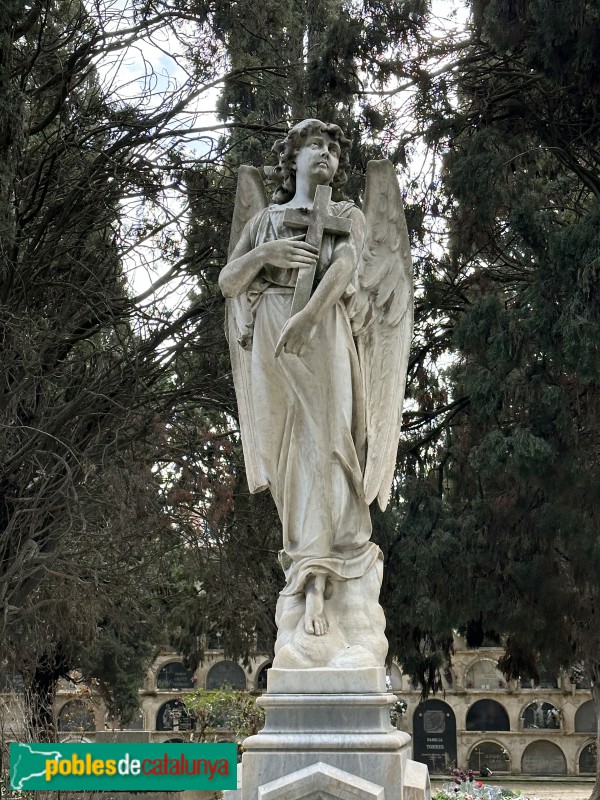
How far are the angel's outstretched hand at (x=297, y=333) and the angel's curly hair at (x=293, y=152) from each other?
0.70 metres

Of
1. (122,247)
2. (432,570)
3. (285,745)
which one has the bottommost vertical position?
(285,745)

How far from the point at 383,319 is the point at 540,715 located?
3677 centimetres

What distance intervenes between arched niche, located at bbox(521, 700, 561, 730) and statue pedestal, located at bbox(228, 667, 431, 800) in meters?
36.5

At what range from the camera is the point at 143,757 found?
433 cm

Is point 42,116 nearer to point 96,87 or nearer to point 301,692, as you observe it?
point 96,87

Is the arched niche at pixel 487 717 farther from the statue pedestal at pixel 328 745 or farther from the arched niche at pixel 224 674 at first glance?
the statue pedestal at pixel 328 745

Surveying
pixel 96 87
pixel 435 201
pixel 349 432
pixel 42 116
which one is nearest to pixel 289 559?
pixel 349 432

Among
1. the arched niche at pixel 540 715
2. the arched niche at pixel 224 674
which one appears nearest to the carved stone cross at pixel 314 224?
the arched niche at pixel 540 715

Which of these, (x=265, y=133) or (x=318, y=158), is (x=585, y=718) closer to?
(x=265, y=133)

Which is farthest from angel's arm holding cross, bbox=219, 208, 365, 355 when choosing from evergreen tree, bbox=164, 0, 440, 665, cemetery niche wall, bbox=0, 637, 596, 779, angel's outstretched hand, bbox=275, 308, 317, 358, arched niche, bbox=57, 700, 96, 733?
cemetery niche wall, bbox=0, 637, 596, 779

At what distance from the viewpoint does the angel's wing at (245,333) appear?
4.21 meters

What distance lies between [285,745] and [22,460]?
6050mm

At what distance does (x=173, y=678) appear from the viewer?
42.2m

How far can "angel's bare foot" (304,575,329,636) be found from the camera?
3.78 metres
